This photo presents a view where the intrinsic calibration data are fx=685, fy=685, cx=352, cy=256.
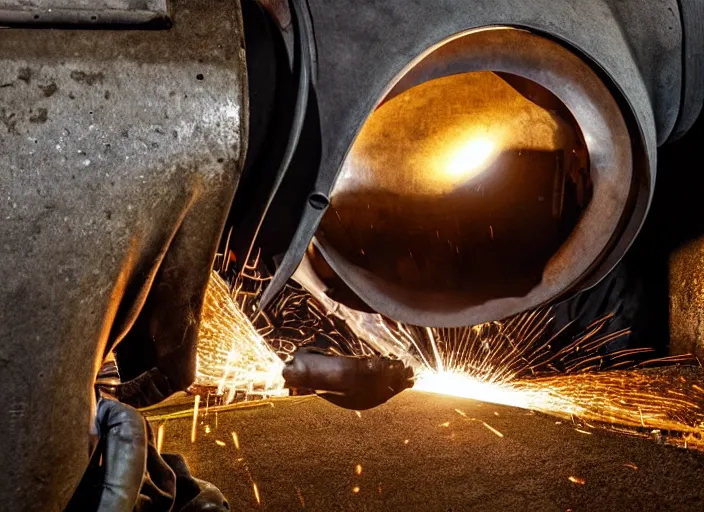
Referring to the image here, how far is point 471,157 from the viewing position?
6.68ft

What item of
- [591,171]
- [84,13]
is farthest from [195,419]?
[84,13]

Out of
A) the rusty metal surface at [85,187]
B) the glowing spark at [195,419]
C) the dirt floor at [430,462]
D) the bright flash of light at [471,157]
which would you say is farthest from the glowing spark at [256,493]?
the bright flash of light at [471,157]

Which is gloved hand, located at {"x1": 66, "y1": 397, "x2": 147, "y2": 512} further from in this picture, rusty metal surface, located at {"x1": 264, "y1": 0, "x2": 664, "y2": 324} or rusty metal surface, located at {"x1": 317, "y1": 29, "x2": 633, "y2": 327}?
rusty metal surface, located at {"x1": 317, "y1": 29, "x2": 633, "y2": 327}

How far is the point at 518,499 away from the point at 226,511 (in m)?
0.74

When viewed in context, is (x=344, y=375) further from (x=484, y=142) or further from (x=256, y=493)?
(x=484, y=142)

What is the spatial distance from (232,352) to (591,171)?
1.38 m

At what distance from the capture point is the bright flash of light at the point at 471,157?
202cm

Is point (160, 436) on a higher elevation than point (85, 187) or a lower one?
lower

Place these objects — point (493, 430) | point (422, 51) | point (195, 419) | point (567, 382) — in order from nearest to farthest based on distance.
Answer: point (422, 51) → point (493, 430) → point (195, 419) → point (567, 382)

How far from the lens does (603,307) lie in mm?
3211

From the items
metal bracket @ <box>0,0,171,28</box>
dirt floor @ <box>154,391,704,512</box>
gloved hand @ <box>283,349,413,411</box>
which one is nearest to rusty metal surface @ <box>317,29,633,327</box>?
gloved hand @ <box>283,349,413,411</box>

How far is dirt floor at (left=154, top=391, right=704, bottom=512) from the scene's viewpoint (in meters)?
1.75

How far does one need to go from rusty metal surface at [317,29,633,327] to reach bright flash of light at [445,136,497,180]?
11.0 inches

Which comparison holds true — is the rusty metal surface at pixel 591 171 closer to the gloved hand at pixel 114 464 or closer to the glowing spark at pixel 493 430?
the glowing spark at pixel 493 430
